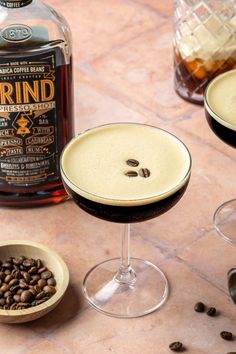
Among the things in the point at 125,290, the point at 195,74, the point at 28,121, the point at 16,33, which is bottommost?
the point at 125,290

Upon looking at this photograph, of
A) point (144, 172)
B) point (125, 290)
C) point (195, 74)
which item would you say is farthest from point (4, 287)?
point (195, 74)

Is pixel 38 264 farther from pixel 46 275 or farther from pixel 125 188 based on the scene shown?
pixel 125 188

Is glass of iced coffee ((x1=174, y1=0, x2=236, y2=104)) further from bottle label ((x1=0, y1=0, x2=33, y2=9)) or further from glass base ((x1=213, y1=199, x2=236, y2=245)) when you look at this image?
bottle label ((x1=0, y1=0, x2=33, y2=9))

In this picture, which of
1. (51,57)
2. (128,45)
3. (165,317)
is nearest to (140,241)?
(165,317)

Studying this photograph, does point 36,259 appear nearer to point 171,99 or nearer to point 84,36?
point 171,99

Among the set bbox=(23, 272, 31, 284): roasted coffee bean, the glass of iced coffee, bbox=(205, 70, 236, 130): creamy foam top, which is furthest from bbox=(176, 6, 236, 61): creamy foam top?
bbox=(23, 272, 31, 284): roasted coffee bean
